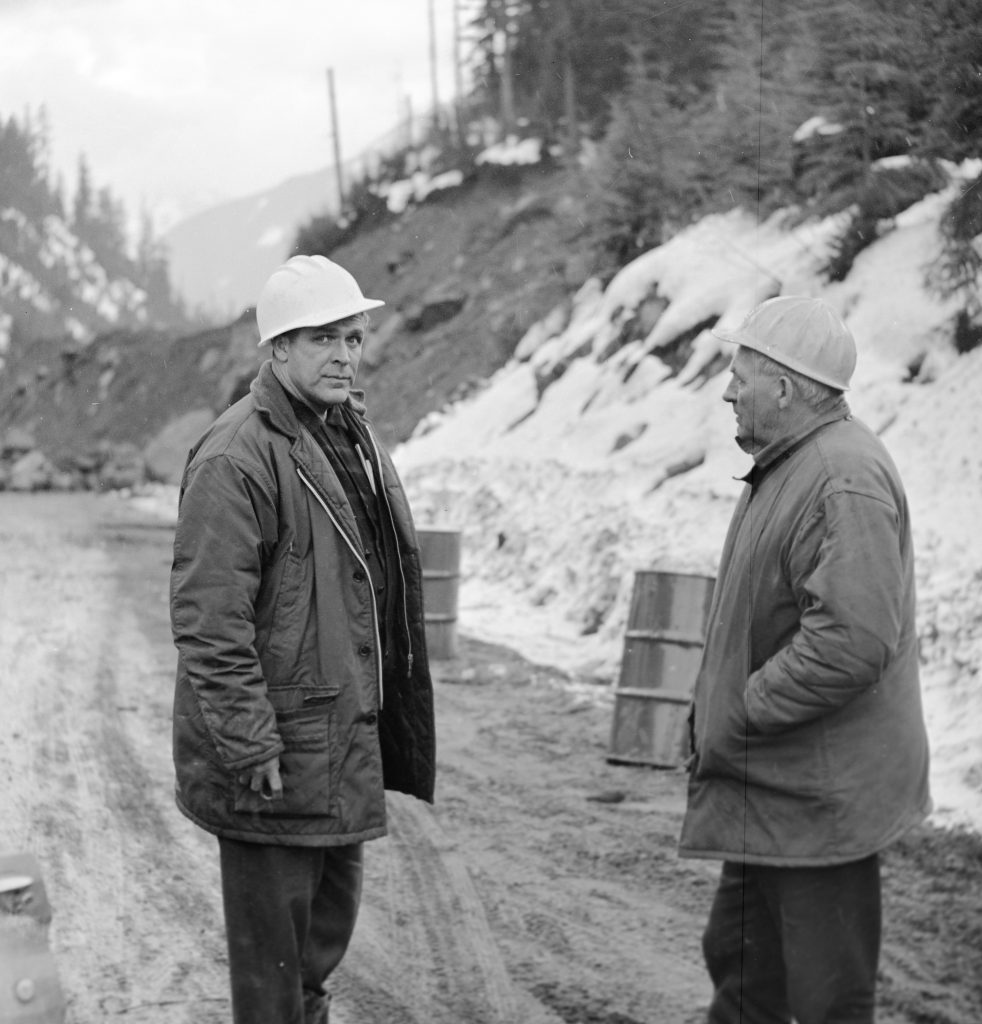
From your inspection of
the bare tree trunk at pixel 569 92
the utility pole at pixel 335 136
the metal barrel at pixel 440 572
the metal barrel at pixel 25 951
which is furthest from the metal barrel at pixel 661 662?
the utility pole at pixel 335 136

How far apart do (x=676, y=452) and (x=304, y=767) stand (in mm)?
9268

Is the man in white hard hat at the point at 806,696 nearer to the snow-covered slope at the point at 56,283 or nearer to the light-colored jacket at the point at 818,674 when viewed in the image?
the light-colored jacket at the point at 818,674

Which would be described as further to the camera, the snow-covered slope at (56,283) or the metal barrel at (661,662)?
the snow-covered slope at (56,283)

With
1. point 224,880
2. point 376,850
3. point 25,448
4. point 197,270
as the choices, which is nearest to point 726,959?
point 224,880

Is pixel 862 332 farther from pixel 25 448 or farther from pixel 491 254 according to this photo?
pixel 25 448

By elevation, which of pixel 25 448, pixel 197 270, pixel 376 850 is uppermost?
pixel 376 850

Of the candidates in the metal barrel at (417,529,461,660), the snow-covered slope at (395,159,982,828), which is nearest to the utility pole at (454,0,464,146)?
the snow-covered slope at (395,159,982,828)

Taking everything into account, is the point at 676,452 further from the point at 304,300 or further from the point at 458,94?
the point at 458,94

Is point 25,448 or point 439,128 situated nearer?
point 25,448

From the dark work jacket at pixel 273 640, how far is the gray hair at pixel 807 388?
39.2 inches

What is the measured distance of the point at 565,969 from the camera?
4.43 metres

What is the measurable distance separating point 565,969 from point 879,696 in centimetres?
190

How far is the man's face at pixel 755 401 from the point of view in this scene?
3102mm

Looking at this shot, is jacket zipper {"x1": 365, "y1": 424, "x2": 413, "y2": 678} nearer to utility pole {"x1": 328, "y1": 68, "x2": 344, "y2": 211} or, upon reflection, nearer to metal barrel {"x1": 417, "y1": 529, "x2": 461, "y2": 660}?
metal barrel {"x1": 417, "y1": 529, "x2": 461, "y2": 660}
